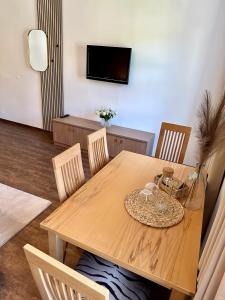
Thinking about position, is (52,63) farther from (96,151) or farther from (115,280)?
(115,280)

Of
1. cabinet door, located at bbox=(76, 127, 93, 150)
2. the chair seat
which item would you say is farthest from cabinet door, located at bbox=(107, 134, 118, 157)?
the chair seat

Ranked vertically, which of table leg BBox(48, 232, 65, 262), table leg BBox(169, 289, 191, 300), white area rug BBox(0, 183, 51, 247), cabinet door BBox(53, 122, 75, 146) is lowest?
white area rug BBox(0, 183, 51, 247)

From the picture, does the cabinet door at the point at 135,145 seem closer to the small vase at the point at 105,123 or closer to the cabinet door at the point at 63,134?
the small vase at the point at 105,123

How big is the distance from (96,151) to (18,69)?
3.47 metres

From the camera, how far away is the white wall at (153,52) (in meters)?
2.90

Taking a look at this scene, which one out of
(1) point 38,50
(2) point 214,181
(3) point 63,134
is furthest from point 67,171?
(1) point 38,50

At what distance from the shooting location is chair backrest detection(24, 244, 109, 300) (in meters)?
0.69

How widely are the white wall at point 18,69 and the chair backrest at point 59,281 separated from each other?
4098 millimetres

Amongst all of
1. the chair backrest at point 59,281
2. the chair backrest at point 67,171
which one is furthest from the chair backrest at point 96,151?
the chair backrest at point 59,281

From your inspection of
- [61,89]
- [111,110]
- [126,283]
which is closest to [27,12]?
[61,89]

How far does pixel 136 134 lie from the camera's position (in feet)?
11.5

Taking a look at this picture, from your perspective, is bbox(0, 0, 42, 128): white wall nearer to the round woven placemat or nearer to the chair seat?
the round woven placemat

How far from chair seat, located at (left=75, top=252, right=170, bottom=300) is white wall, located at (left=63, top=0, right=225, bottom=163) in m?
2.52

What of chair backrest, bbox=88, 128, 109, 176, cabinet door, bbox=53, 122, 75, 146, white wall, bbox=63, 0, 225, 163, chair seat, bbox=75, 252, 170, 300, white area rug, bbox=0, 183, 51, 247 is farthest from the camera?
cabinet door, bbox=53, 122, 75, 146
